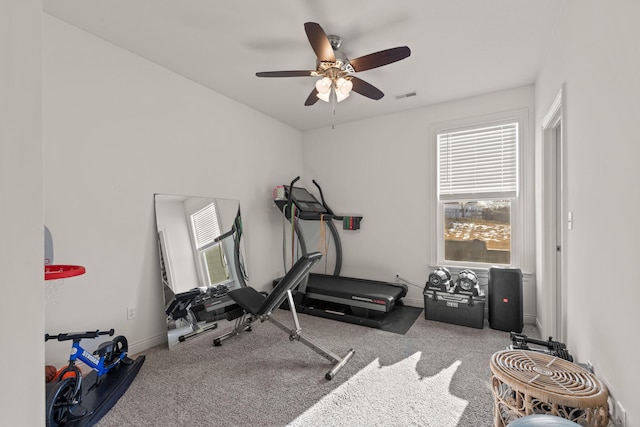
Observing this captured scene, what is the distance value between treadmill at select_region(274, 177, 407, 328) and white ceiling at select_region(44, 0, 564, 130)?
5.29 ft

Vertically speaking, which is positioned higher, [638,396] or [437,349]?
[638,396]

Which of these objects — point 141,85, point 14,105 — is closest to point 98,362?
point 14,105

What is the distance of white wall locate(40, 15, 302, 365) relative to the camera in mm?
2199

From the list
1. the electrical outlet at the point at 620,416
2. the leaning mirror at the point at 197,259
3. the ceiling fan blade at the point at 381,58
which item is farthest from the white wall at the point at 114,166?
the electrical outlet at the point at 620,416

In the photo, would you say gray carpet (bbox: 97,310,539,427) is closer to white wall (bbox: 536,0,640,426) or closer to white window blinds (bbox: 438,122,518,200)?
white wall (bbox: 536,0,640,426)

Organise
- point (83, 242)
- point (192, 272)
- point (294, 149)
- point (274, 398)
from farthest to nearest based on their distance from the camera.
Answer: point (294, 149) < point (192, 272) < point (83, 242) < point (274, 398)

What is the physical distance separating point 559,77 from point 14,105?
9.88ft

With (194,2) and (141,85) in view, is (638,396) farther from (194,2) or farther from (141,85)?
(141,85)

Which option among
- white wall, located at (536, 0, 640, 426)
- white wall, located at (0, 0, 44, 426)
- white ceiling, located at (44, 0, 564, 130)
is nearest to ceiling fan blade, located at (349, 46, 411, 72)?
white ceiling, located at (44, 0, 564, 130)

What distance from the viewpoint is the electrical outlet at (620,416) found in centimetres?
116

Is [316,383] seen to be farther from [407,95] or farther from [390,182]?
[407,95]

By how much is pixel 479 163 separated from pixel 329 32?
2.51m

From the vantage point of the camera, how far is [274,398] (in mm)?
2002

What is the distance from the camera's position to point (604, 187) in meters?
1.38
